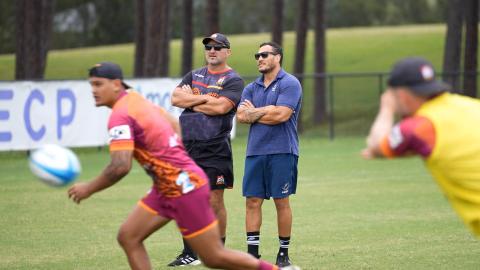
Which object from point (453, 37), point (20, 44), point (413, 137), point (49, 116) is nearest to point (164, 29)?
point (20, 44)

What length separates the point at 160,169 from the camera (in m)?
7.90

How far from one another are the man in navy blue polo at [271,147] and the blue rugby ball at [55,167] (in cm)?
315

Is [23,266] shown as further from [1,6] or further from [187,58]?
[1,6]

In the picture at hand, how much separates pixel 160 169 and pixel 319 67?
126 feet

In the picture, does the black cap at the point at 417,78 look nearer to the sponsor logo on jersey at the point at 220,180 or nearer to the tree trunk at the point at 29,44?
the sponsor logo on jersey at the point at 220,180

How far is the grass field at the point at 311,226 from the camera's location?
10.9m

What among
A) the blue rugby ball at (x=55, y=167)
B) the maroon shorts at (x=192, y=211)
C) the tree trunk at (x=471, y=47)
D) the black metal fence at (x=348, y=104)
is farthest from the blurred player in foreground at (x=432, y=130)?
the tree trunk at (x=471, y=47)

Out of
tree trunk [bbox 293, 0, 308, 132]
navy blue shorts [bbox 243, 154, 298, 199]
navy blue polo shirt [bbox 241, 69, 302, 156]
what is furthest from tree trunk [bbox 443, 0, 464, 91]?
navy blue shorts [bbox 243, 154, 298, 199]

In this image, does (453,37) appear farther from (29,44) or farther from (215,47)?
(215,47)

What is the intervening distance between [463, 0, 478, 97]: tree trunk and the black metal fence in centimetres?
39

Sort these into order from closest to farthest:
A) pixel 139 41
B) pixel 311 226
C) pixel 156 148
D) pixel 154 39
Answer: pixel 156 148 → pixel 311 226 → pixel 154 39 → pixel 139 41

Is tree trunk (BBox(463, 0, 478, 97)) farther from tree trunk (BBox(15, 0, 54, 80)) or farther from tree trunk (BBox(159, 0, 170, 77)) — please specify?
tree trunk (BBox(15, 0, 54, 80))

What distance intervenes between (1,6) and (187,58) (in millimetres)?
34001

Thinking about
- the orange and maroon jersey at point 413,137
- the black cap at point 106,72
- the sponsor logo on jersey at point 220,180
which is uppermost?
the black cap at point 106,72
